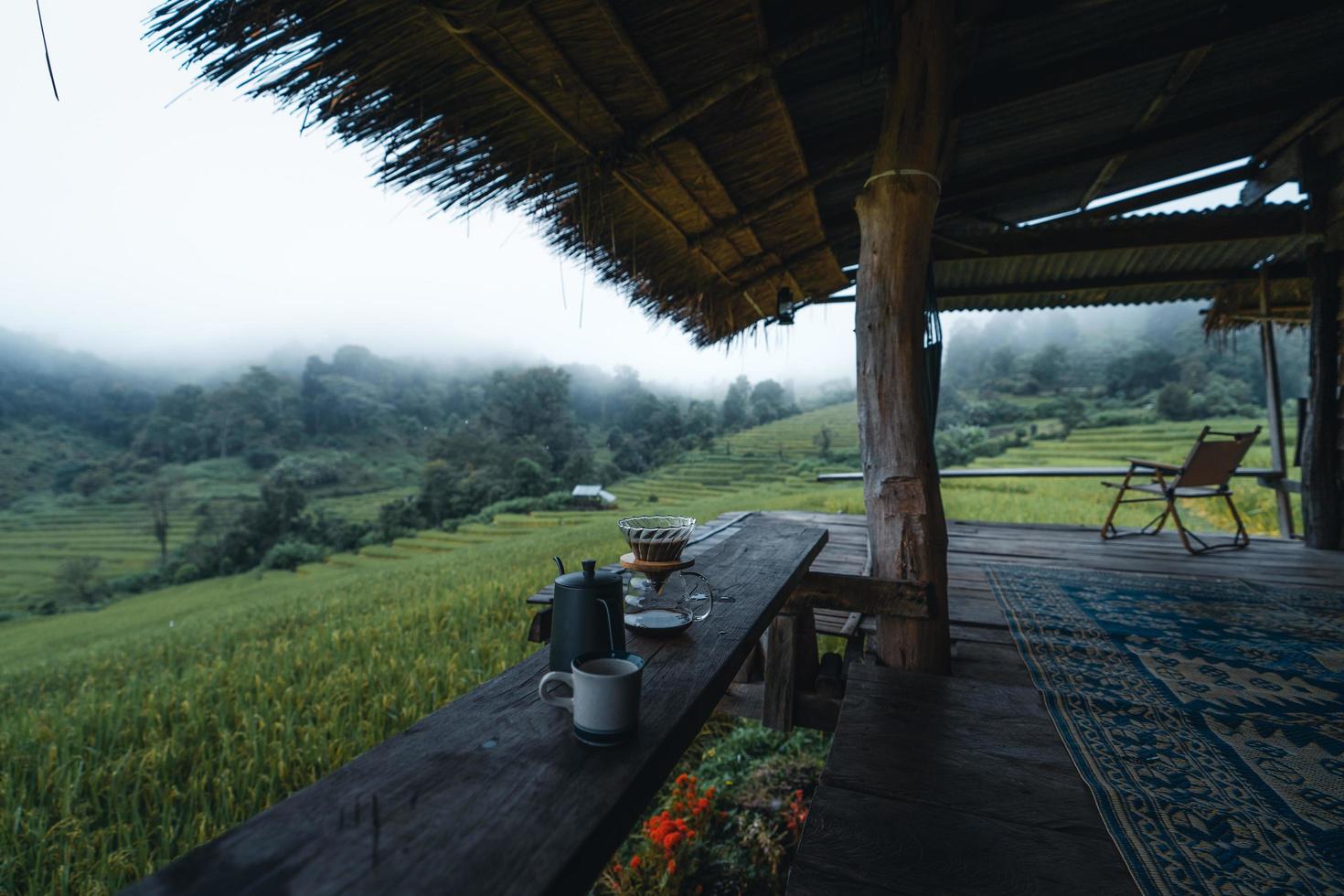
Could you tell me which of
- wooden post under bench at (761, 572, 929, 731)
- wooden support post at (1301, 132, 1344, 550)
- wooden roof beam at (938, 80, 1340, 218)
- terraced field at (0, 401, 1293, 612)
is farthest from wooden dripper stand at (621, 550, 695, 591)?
terraced field at (0, 401, 1293, 612)

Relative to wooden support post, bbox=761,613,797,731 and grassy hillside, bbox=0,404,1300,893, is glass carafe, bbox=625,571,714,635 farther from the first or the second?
grassy hillside, bbox=0,404,1300,893

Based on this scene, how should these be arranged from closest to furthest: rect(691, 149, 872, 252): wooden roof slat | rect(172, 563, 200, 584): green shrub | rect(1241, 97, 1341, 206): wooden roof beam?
rect(691, 149, 872, 252): wooden roof slat → rect(1241, 97, 1341, 206): wooden roof beam → rect(172, 563, 200, 584): green shrub

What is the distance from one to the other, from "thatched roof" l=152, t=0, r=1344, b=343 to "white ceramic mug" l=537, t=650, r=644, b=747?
1594 millimetres

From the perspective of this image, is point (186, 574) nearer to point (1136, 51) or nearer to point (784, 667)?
point (784, 667)

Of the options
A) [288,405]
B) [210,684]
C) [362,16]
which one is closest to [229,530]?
[288,405]

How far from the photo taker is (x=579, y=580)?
89cm

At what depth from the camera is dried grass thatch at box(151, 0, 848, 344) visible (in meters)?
1.38

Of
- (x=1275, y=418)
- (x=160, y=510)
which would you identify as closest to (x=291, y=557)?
(x=160, y=510)

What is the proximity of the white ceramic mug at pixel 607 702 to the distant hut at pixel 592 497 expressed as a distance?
2232cm

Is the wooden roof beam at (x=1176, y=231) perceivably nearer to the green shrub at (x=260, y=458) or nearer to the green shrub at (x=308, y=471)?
the green shrub at (x=308, y=471)

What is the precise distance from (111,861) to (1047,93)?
5.26 meters

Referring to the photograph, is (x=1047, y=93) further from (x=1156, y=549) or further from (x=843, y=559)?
(x=1156, y=549)

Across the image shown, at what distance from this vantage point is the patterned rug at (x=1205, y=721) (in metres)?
1.03

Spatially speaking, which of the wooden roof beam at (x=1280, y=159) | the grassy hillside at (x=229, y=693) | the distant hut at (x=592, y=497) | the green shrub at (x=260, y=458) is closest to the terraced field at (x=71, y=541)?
the green shrub at (x=260, y=458)
